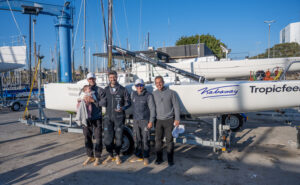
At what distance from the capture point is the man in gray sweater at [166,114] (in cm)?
371

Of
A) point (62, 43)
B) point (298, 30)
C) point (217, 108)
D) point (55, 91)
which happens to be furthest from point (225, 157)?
point (298, 30)

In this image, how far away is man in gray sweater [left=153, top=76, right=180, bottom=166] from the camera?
3.71 meters

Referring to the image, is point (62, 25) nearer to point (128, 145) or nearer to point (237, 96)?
point (128, 145)

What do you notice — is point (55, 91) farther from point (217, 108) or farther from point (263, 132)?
point (263, 132)

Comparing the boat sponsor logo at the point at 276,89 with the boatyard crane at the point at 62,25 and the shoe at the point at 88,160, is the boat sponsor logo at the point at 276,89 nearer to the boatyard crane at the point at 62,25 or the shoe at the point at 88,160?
the shoe at the point at 88,160

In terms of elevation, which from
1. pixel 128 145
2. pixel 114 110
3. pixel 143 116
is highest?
pixel 114 110

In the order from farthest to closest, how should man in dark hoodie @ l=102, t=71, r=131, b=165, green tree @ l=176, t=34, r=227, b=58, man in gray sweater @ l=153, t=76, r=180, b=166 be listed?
green tree @ l=176, t=34, r=227, b=58 → man in dark hoodie @ l=102, t=71, r=131, b=165 → man in gray sweater @ l=153, t=76, r=180, b=166

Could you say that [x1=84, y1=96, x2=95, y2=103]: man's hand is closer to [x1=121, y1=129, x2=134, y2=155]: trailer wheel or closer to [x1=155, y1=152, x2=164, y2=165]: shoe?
[x1=121, y1=129, x2=134, y2=155]: trailer wheel

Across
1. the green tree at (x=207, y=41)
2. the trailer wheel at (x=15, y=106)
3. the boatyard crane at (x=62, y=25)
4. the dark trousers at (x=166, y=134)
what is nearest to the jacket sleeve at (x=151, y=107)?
the dark trousers at (x=166, y=134)

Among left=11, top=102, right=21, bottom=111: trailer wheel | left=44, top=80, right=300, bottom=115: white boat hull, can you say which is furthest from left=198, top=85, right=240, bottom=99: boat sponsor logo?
left=11, top=102, right=21, bottom=111: trailer wheel

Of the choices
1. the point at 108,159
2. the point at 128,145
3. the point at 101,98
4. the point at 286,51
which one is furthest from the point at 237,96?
the point at 286,51

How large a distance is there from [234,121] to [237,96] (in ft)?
6.78

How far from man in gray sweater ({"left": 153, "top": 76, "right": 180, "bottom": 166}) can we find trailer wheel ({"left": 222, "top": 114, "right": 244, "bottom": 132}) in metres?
3.01

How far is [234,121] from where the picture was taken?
6211mm
